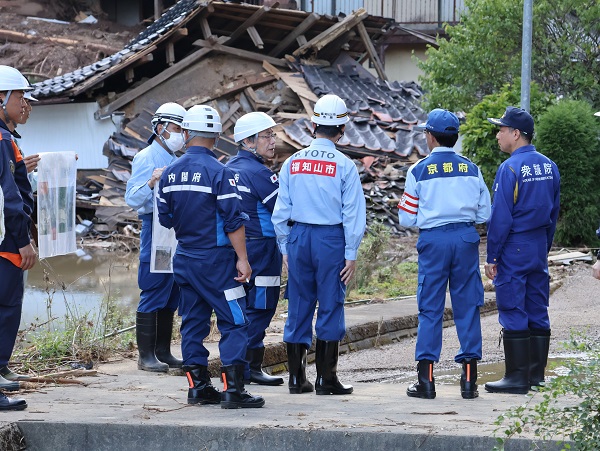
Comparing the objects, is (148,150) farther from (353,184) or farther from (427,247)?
(427,247)

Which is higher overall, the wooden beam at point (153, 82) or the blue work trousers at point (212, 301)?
the wooden beam at point (153, 82)

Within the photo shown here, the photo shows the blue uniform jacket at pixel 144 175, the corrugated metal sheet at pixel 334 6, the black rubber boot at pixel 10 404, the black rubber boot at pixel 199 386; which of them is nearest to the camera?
the black rubber boot at pixel 10 404

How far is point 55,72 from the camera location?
32469mm

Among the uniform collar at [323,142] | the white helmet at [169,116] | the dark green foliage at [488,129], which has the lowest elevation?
the uniform collar at [323,142]

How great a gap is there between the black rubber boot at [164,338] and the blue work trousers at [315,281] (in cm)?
142

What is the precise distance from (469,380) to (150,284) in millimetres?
2643

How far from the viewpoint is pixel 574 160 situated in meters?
18.2

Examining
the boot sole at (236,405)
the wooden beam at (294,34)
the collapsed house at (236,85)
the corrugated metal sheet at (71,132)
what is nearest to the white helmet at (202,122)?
the boot sole at (236,405)

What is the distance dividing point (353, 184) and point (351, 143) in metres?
17.1

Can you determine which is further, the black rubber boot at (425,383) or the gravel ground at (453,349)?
the gravel ground at (453,349)

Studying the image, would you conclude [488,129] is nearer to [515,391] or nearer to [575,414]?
[515,391]

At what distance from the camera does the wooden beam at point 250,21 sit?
25.9 meters

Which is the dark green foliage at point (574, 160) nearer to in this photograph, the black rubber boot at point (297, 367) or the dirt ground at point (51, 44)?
the black rubber boot at point (297, 367)

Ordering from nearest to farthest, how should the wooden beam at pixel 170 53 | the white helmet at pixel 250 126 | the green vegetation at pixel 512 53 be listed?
the white helmet at pixel 250 126 → the green vegetation at pixel 512 53 → the wooden beam at pixel 170 53
